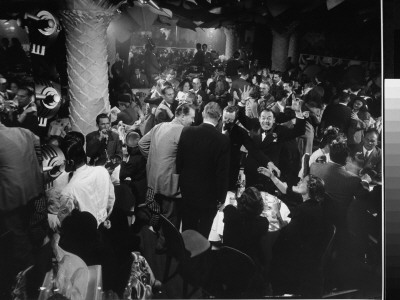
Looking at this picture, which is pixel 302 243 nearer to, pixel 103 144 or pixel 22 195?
pixel 103 144

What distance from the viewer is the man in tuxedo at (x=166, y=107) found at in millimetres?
4023

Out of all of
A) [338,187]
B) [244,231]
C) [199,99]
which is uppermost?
[199,99]

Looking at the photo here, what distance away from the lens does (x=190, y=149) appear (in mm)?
4020

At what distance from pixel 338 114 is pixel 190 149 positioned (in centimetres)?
95

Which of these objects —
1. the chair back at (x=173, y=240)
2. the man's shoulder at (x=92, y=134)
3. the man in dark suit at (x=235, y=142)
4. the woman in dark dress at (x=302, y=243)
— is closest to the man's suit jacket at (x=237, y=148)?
Result: the man in dark suit at (x=235, y=142)

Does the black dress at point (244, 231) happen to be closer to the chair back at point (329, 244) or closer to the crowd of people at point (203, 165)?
the crowd of people at point (203, 165)

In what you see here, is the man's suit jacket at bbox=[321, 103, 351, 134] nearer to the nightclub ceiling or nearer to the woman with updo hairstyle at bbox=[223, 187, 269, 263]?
the nightclub ceiling

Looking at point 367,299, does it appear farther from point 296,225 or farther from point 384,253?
point 296,225

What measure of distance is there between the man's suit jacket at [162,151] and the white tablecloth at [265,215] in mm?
359

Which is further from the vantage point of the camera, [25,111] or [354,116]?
[354,116]

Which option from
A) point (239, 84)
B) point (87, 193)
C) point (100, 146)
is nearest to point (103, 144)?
point (100, 146)

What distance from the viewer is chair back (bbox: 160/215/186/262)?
4.03m

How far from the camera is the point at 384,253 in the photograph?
13.6ft

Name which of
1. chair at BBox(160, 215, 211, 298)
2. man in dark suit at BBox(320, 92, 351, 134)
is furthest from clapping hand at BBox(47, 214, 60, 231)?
man in dark suit at BBox(320, 92, 351, 134)
